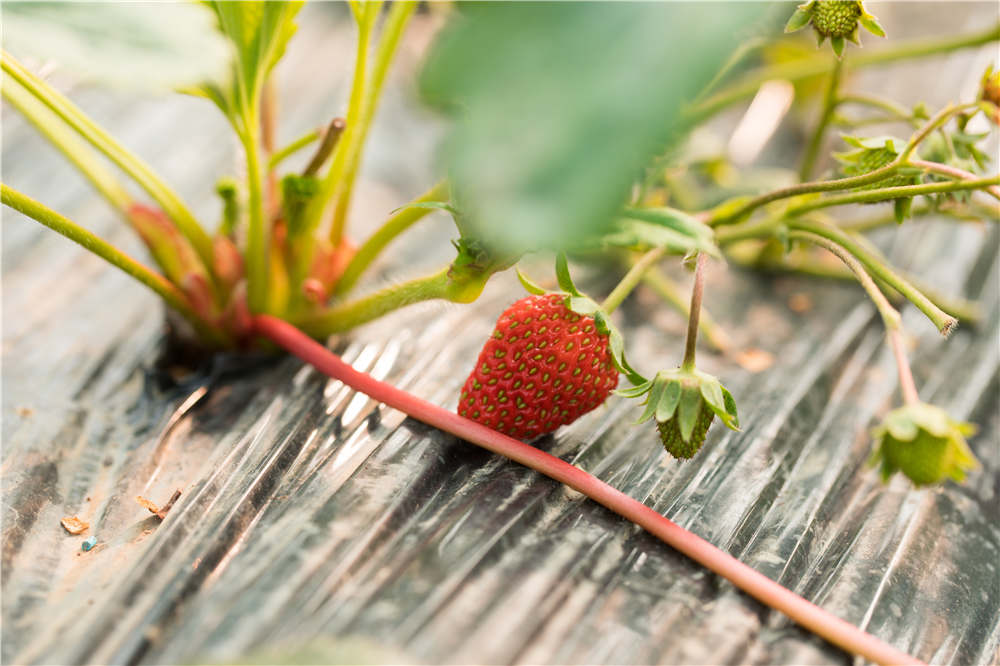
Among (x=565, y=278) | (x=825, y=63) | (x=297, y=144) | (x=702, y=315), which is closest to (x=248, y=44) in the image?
(x=297, y=144)

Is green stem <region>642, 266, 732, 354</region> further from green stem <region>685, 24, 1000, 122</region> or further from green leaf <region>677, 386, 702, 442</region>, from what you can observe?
green leaf <region>677, 386, 702, 442</region>

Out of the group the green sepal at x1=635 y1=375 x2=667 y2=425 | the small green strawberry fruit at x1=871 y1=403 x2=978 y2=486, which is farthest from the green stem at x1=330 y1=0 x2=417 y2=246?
the small green strawberry fruit at x1=871 y1=403 x2=978 y2=486

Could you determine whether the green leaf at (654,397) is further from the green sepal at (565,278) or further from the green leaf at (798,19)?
the green leaf at (798,19)

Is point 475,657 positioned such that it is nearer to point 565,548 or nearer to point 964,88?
point 565,548

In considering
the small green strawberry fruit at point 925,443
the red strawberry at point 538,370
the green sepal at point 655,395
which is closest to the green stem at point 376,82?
the red strawberry at point 538,370

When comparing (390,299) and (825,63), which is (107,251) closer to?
(390,299)

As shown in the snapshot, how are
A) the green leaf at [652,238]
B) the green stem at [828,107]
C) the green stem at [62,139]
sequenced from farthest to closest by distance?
the green stem at [828,107]
the green stem at [62,139]
the green leaf at [652,238]

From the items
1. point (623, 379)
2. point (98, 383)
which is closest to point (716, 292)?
point (623, 379)

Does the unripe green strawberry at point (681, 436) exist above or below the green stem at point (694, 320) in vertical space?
below
